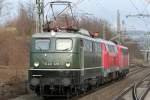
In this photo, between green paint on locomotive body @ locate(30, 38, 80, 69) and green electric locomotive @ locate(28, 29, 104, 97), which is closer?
green electric locomotive @ locate(28, 29, 104, 97)

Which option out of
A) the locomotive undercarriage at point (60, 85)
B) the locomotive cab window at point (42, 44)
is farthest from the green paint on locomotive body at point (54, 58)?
the locomotive undercarriage at point (60, 85)

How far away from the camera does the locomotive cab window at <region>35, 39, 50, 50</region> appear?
22125mm

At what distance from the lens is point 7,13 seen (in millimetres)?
51594

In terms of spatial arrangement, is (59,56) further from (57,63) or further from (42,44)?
(42,44)

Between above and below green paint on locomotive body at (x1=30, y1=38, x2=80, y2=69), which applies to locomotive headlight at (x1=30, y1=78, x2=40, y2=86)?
below

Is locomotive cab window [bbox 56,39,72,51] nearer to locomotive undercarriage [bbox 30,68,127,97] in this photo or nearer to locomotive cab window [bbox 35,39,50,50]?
locomotive cab window [bbox 35,39,50,50]

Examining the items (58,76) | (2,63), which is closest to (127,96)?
(58,76)

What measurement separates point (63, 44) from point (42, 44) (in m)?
0.94

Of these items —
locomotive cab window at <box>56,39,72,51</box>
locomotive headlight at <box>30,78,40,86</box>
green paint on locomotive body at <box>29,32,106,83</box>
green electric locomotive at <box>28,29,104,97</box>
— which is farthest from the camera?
locomotive cab window at <box>56,39,72,51</box>

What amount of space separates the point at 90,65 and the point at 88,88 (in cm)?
182

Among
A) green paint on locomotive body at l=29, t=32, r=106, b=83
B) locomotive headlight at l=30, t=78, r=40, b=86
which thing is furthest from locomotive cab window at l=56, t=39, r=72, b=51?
locomotive headlight at l=30, t=78, r=40, b=86

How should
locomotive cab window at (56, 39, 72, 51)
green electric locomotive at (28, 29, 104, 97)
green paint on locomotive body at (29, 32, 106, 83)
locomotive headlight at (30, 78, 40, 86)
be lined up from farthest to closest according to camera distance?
locomotive cab window at (56, 39, 72, 51) → green paint on locomotive body at (29, 32, 106, 83) → green electric locomotive at (28, 29, 104, 97) → locomotive headlight at (30, 78, 40, 86)

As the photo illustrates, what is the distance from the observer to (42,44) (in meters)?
22.2

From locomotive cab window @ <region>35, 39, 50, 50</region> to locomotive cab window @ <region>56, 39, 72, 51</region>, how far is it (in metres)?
0.45
